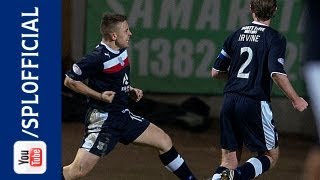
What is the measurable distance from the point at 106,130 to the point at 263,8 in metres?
1.36

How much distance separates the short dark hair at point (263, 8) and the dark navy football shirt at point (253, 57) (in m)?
0.08

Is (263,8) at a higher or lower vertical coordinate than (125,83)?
higher

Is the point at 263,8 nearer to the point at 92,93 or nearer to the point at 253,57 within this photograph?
the point at 253,57

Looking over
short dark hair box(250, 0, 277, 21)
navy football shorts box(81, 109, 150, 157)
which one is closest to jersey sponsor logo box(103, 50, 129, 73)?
navy football shorts box(81, 109, 150, 157)

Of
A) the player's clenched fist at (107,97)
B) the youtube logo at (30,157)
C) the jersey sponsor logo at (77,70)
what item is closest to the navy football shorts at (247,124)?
the player's clenched fist at (107,97)

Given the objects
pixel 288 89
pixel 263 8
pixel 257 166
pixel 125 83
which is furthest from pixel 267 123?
pixel 125 83

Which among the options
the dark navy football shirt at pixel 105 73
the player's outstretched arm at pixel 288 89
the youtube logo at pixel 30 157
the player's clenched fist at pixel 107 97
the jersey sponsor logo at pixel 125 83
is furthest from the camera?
the jersey sponsor logo at pixel 125 83

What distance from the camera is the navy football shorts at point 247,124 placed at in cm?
712

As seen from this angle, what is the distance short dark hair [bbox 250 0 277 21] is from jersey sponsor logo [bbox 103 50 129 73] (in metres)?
0.96

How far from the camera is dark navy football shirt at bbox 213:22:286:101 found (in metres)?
7.00

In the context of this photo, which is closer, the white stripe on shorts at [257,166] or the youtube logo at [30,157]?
the youtube logo at [30,157]

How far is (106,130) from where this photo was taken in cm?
708

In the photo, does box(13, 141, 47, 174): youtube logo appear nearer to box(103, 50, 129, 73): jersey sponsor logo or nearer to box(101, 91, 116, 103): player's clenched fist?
box(101, 91, 116, 103): player's clenched fist

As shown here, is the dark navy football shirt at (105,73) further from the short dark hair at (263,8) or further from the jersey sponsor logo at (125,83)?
the short dark hair at (263,8)
